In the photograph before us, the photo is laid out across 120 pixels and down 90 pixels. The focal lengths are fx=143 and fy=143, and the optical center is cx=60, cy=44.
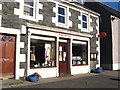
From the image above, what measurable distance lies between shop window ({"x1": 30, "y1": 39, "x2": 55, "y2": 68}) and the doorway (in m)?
0.71

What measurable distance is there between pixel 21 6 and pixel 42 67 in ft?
13.6

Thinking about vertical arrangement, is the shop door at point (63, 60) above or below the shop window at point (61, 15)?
below

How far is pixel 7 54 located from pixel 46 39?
2.98m

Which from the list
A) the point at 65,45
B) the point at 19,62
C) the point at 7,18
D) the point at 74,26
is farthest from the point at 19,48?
the point at 74,26

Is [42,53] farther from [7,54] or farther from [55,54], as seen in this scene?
[7,54]

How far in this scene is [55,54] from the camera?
411 inches

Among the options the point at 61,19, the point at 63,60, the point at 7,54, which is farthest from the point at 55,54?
the point at 7,54

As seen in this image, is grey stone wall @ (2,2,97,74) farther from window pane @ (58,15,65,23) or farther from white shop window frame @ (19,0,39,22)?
window pane @ (58,15,65,23)

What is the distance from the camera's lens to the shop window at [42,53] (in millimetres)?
9333

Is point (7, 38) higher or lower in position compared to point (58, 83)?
higher

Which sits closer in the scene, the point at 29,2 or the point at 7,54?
the point at 7,54

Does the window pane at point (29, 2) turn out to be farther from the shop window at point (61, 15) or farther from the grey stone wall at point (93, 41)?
the grey stone wall at point (93, 41)

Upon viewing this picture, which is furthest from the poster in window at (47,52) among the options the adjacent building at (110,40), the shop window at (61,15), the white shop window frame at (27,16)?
the adjacent building at (110,40)

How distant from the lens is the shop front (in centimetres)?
931
